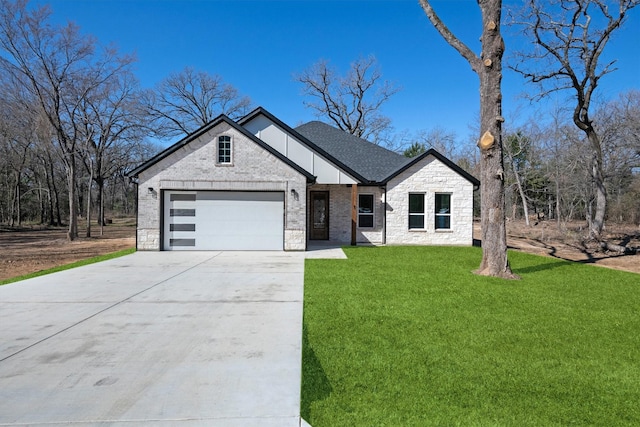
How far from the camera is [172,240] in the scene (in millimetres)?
13633

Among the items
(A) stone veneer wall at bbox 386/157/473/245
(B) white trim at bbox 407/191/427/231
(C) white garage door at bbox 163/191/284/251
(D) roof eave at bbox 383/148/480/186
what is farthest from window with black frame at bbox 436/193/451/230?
(C) white garage door at bbox 163/191/284/251

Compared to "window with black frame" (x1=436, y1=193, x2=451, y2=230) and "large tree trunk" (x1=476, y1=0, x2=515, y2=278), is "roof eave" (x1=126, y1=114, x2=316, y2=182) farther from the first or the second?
"window with black frame" (x1=436, y1=193, x2=451, y2=230)

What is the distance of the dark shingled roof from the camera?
663 inches

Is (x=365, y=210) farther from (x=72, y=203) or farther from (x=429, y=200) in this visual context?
(x=72, y=203)

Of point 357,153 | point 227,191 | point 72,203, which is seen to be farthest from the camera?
point 72,203

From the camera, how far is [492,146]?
9094 millimetres

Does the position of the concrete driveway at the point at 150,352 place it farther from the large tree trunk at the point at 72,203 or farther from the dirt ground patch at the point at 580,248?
the large tree trunk at the point at 72,203

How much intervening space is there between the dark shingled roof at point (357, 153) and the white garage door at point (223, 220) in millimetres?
4824

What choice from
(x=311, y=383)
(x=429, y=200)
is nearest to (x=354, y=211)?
(x=429, y=200)

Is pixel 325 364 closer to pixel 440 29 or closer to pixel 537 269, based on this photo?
pixel 537 269

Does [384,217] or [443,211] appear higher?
[443,211]

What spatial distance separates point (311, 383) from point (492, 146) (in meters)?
7.87

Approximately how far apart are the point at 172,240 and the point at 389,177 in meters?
9.17

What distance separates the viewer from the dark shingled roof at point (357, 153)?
16828 millimetres
